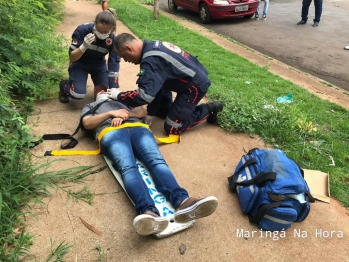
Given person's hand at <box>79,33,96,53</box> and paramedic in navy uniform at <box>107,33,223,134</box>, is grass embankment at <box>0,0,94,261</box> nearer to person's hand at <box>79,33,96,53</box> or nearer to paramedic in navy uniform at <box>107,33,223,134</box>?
person's hand at <box>79,33,96,53</box>

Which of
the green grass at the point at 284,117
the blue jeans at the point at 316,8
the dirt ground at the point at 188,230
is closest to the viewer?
the dirt ground at the point at 188,230

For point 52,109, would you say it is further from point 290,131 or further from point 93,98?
point 290,131

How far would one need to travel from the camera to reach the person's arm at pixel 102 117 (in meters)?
3.16

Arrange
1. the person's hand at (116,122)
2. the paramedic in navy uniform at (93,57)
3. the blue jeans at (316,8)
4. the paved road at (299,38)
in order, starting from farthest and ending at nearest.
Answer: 1. the blue jeans at (316,8)
2. the paved road at (299,38)
3. the paramedic in navy uniform at (93,57)
4. the person's hand at (116,122)

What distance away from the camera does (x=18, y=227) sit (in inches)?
94.4

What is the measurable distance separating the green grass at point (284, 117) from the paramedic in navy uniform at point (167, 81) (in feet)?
1.66

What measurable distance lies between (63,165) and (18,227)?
2.68 ft

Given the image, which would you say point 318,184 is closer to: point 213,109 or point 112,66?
point 213,109

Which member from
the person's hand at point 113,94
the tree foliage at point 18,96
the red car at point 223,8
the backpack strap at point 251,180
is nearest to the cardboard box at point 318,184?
the backpack strap at point 251,180

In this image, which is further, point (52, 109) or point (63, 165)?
point (52, 109)

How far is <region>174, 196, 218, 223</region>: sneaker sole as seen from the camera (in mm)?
2322

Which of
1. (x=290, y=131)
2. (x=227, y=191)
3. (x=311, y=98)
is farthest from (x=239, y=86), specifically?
(x=227, y=191)

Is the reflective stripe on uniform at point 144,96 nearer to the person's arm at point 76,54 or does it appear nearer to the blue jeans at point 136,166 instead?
the blue jeans at point 136,166

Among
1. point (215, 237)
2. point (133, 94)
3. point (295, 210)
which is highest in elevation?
point (133, 94)
